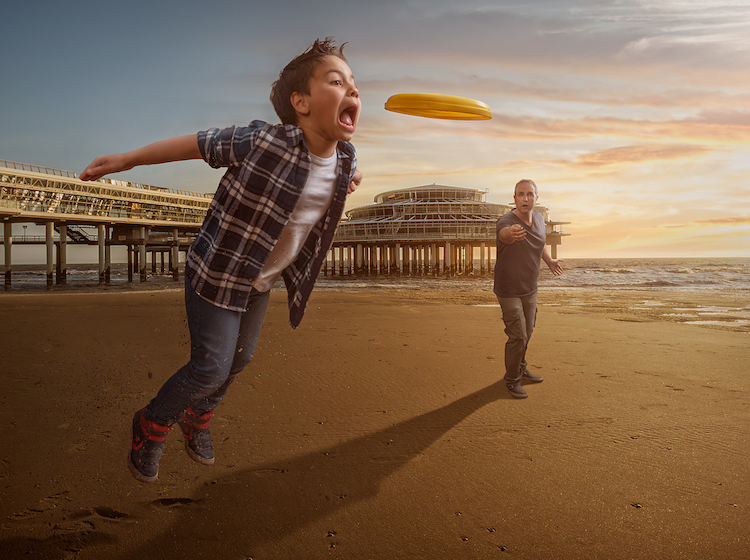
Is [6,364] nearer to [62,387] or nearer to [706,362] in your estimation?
[62,387]

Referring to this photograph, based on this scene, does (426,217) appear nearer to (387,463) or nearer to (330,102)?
(387,463)

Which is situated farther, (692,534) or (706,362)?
(706,362)

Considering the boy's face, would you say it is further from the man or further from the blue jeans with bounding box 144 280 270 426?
the man

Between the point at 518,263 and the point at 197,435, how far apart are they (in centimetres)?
333

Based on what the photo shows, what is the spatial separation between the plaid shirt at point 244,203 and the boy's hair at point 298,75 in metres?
0.14

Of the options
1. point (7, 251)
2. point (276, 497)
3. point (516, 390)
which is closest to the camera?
point (276, 497)

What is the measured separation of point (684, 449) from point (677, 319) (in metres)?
9.43

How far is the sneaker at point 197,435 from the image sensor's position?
2633 mm

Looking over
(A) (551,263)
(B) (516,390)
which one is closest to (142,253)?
(A) (551,263)

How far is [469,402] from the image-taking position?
4324 mm

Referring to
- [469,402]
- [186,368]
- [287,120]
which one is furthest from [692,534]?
[287,120]

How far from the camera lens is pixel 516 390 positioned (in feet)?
14.9

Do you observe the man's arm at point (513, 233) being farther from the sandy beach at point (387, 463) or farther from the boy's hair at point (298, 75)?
the boy's hair at point (298, 75)

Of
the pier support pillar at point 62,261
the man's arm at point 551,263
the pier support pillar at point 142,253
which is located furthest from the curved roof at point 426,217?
the man's arm at point 551,263
